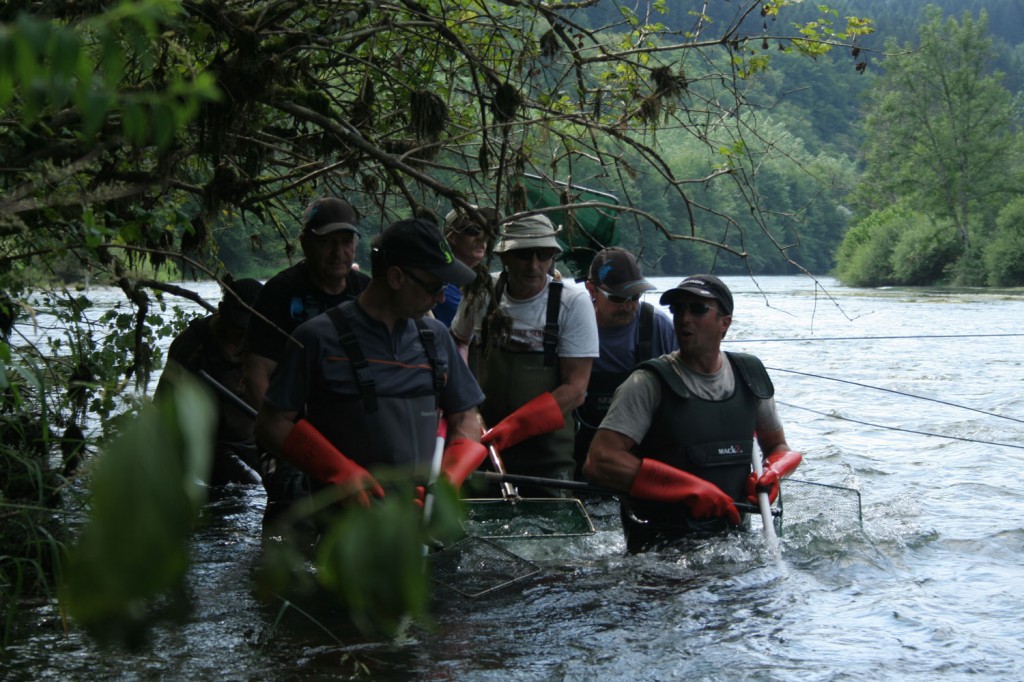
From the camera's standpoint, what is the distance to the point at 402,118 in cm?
648

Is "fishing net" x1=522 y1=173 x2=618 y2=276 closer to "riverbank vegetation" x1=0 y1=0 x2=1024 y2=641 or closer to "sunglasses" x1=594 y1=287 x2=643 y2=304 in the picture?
"riverbank vegetation" x1=0 y1=0 x2=1024 y2=641

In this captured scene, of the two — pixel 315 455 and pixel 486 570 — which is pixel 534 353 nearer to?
pixel 486 570

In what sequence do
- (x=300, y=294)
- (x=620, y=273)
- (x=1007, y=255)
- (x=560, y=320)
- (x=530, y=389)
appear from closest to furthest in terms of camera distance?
(x=300, y=294) → (x=560, y=320) → (x=530, y=389) → (x=620, y=273) → (x=1007, y=255)

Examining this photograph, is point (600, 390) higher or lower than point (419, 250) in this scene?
lower

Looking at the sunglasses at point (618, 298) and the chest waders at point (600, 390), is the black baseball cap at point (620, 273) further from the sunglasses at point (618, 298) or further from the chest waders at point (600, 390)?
the chest waders at point (600, 390)

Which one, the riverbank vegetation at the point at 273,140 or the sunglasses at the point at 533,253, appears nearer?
the riverbank vegetation at the point at 273,140

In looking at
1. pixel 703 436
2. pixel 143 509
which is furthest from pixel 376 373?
pixel 143 509

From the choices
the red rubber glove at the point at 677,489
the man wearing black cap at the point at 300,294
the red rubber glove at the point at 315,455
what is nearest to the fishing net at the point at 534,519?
the red rubber glove at the point at 677,489

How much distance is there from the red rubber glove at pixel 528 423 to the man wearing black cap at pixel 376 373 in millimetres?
1365

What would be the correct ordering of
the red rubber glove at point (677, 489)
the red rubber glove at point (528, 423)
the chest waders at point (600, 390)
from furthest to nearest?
the chest waders at point (600, 390) → the red rubber glove at point (528, 423) → the red rubber glove at point (677, 489)

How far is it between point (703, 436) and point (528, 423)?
854mm

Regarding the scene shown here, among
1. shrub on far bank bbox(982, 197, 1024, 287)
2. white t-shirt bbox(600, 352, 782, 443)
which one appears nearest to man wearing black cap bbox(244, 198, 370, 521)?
white t-shirt bbox(600, 352, 782, 443)

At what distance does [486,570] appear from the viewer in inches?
215

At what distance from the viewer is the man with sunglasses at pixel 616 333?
→ 638cm
